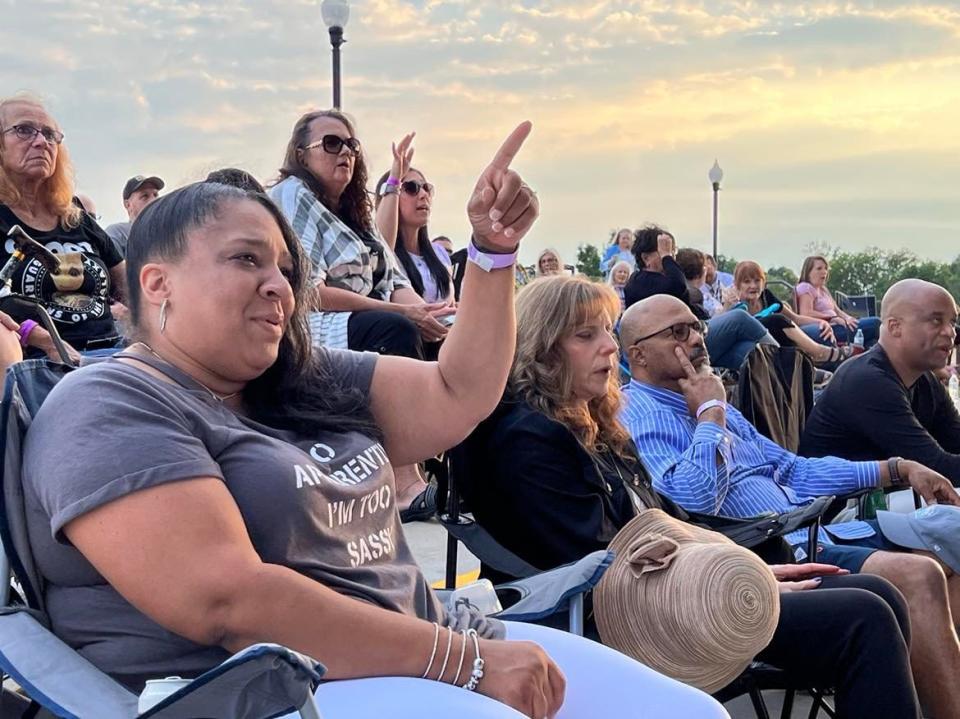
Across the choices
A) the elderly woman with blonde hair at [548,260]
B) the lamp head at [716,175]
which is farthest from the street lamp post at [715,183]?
the elderly woman with blonde hair at [548,260]

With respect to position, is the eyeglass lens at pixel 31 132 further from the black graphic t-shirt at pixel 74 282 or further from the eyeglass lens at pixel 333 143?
the eyeglass lens at pixel 333 143

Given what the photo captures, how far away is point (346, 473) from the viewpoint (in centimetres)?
200

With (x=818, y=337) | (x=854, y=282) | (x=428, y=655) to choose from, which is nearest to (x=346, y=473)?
(x=428, y=655)

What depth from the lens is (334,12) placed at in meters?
9.73

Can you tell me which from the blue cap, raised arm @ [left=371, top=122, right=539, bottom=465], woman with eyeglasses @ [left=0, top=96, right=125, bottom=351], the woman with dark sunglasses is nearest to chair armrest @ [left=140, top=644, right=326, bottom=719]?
raised arm @ [left=371, top=122, right=539, bottom=465]

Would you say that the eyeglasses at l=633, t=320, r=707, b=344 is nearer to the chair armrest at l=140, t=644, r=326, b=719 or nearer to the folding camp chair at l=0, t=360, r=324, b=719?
the folding camp chair at l=0, t=360, r=324, b=719

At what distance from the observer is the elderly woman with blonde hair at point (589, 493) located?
9.06 feet

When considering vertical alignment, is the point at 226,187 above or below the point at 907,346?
above

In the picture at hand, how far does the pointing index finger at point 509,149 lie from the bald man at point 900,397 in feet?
9.49

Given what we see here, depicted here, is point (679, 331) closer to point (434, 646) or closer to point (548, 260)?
point (434, 646)

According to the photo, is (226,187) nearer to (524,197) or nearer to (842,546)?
Result: (524,197)

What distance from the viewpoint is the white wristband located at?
12.0 feet

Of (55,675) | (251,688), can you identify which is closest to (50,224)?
(55,675)

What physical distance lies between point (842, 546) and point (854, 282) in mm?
29066
